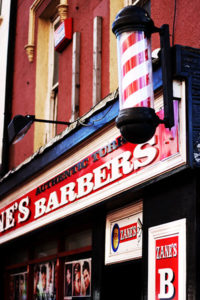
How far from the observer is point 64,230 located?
29.6 ft

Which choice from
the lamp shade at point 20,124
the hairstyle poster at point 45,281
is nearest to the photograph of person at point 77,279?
the hairstyle poster at point 45,281

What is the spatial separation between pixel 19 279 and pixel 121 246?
12.6 feet

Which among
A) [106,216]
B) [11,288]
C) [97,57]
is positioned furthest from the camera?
[11,288]

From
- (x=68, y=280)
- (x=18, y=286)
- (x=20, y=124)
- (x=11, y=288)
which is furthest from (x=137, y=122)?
(x=11, y=288)

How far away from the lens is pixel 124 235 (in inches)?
285

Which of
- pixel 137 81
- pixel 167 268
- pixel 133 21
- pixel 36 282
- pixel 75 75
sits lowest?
pixel 36 282

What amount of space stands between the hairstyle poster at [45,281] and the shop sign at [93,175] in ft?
2.19

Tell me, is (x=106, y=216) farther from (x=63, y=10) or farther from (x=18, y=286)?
(x=63, y=10)

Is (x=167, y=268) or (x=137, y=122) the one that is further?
(x=167, y=268)

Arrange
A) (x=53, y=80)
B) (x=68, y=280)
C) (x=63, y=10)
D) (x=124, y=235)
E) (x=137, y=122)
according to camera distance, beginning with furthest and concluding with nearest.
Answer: (x=53, y=80) → (x=63, y=10) → (x=68, y=280) → (x=124, y=235) → (x=137, y=122)

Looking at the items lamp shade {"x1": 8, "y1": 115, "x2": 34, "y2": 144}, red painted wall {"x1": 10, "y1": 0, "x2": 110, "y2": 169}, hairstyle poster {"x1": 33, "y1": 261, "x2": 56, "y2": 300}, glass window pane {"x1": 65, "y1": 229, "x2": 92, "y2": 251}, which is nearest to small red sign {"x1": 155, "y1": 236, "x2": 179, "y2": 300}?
glass window pane {"x1": 65, "y1": 229, "x2": 92, "y2": 251}

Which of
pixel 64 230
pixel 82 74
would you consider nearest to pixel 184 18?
pixel 82 74

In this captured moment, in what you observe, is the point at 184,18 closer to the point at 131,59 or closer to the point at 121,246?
the point at 131,59

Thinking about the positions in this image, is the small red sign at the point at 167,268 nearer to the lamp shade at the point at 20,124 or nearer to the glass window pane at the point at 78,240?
the glass window pane at the point at 78,240
